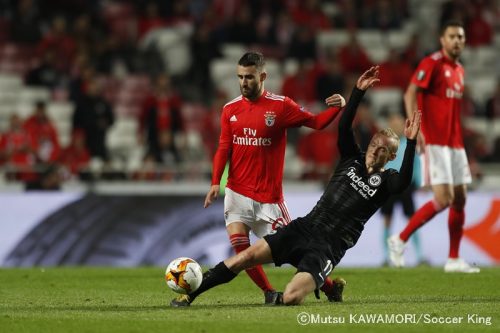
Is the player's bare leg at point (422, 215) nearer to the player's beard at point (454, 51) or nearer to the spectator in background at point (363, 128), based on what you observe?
the player's beard at point (454, 51)

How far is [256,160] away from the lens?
1015cm

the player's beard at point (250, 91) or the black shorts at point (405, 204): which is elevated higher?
the player's beard at point (250, 91)

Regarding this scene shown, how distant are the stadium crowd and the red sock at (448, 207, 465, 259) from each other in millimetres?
4644

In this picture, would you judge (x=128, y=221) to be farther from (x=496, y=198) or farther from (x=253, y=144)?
(x=253, y=144)

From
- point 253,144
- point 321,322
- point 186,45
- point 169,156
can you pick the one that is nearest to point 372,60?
point 186,45

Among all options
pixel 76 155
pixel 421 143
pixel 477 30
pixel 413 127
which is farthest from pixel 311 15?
pixel 413 127

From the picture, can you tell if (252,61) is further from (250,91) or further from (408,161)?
(408,161)

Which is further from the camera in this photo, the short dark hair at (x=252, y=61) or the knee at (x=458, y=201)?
the knee at (x=458, y=201)

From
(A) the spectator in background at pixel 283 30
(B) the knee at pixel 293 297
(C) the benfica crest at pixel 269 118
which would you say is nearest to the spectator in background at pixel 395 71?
(A) the spectator in background at pixel 283 30

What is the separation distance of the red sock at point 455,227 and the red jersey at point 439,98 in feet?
2.49

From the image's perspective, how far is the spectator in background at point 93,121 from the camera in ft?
62.1

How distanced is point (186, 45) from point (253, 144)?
12.7 m

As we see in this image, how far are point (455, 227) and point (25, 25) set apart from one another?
439 inches

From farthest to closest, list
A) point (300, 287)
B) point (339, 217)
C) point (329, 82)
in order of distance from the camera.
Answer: point (329, 82) < point (339, 217) < point (300, 287)
